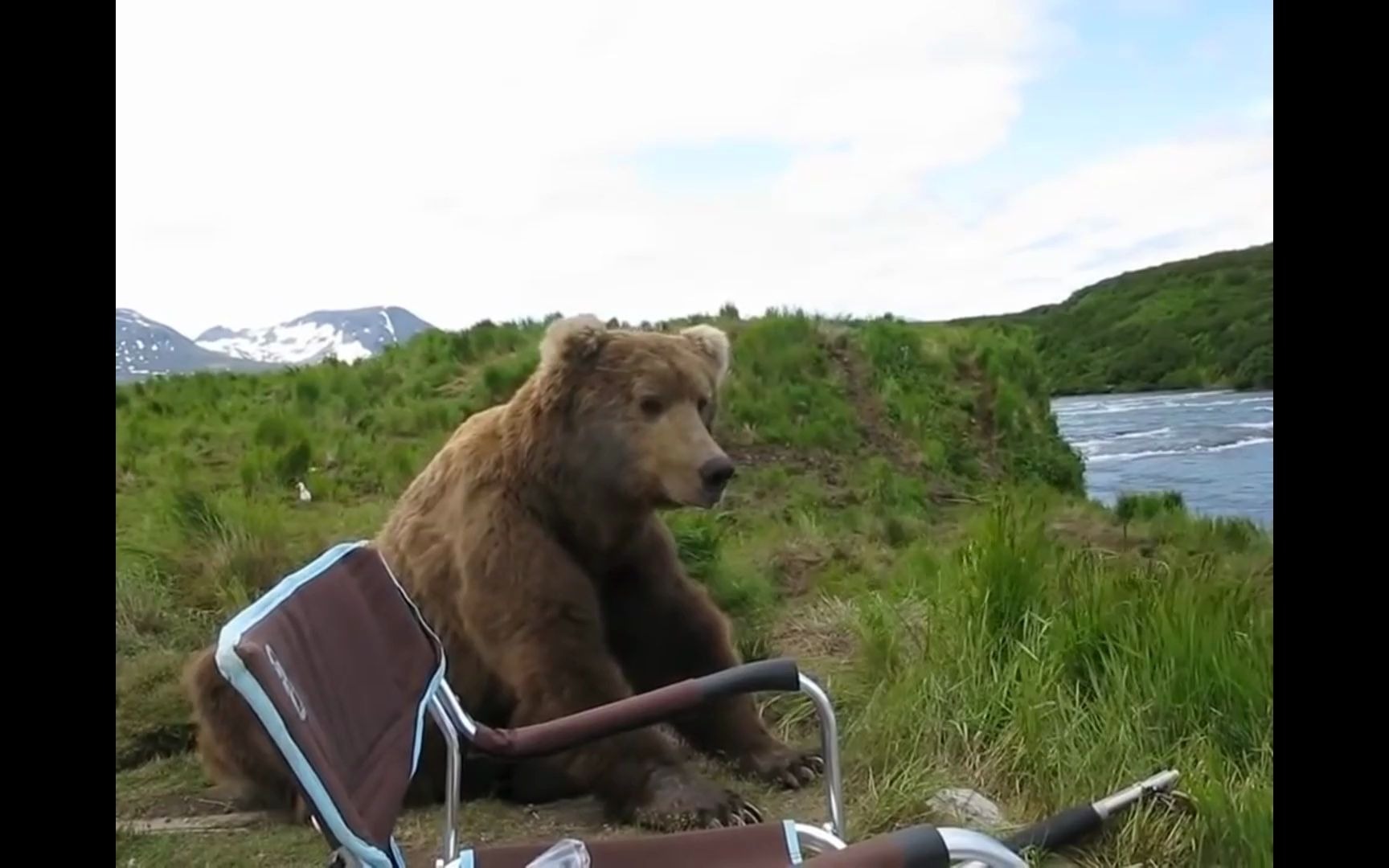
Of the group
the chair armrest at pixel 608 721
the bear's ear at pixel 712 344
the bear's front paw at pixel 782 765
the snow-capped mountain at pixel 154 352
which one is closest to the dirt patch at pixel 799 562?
the bear's front paw at pixel 782 765

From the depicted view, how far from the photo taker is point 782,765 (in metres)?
3.03

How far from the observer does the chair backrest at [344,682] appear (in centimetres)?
127

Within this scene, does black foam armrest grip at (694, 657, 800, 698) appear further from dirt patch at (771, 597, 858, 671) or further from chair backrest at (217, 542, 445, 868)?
dirt patch at (771, 597, 858, 671)

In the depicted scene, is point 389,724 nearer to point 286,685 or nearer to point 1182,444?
point 286,685

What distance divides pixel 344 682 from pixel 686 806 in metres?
1.34

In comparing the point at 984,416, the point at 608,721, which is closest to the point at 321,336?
the point at 984,416

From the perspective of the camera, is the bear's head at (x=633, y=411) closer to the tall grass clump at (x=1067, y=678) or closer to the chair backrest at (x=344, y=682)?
the tall grass clump at (x=1067, y=678)

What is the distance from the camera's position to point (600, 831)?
280 cm

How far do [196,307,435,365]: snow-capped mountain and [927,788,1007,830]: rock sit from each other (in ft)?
5.41

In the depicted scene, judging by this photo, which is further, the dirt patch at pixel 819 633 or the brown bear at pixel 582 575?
the dirt patch at pixel 819 633

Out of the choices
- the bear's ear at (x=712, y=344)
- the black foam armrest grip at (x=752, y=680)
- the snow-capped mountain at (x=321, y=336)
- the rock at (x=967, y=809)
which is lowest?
the rock at (x=967, y=809)

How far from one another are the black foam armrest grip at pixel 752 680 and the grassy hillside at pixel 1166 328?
6.09ft
